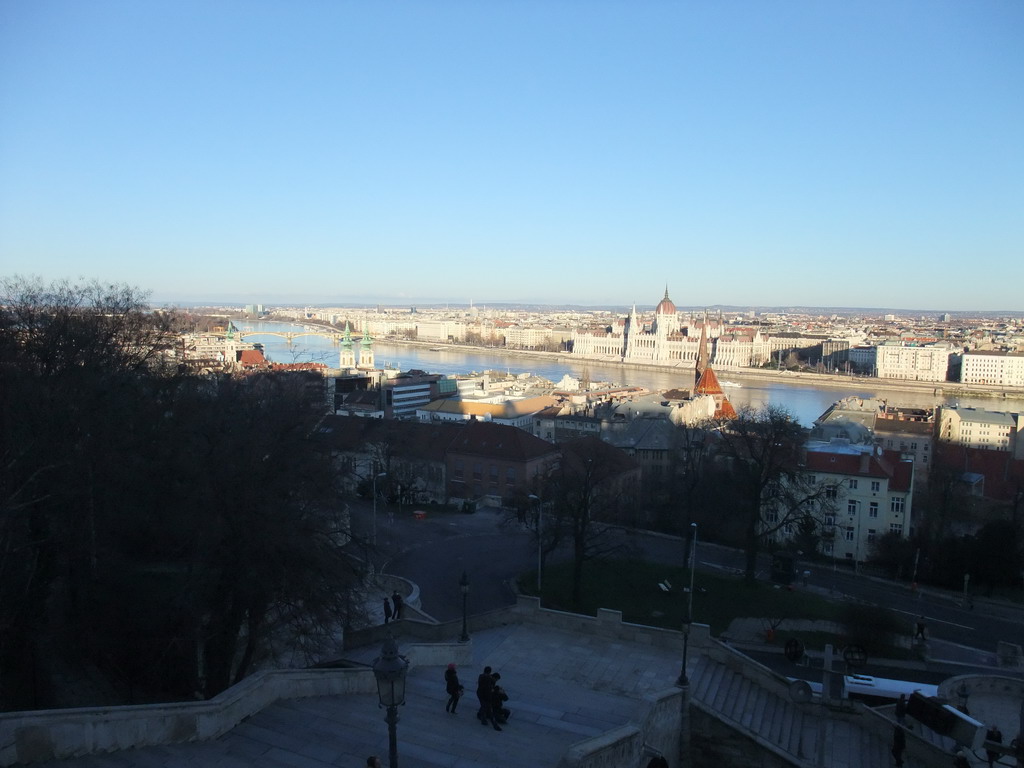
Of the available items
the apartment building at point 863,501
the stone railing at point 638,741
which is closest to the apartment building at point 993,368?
the apartment building at point 863,501

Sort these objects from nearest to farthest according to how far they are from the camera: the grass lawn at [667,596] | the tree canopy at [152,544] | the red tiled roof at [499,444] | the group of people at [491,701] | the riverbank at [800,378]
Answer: the group of people at [491,701] → the tree canopy at [152,544] → the grass lawn at [667,596] → the red tiled roof at [499,444] → the riverbank at [800,378]

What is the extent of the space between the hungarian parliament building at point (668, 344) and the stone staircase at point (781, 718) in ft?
325

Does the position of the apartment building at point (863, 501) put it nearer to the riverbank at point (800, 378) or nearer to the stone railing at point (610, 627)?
the stone railing at point (610, 627)

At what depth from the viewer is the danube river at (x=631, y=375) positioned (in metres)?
71.1

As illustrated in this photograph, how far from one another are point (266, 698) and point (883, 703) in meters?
7.81

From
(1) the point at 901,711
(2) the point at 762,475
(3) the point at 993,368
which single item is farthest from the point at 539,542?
(3) the point at 993,368

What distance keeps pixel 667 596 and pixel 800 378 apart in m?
83.6

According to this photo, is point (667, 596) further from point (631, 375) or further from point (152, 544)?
point (631, 375)

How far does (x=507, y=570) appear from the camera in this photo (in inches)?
616

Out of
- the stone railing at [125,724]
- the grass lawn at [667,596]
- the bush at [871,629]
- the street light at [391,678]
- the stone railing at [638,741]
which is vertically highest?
the street light at [391,678]

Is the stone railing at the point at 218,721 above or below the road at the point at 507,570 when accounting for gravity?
above

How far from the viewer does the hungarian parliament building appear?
11307 centimetres

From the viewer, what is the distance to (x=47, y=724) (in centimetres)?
536

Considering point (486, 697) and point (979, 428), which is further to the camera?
point (979, 428)
